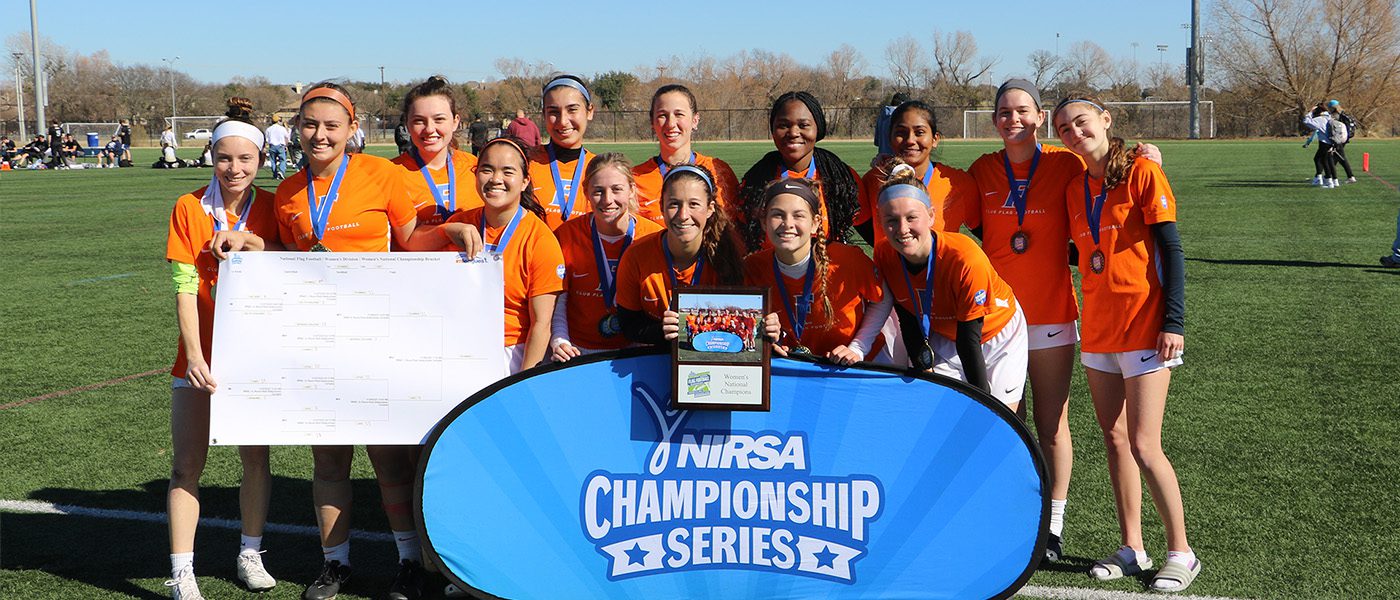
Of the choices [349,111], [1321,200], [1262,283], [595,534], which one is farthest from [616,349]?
[1321,200]

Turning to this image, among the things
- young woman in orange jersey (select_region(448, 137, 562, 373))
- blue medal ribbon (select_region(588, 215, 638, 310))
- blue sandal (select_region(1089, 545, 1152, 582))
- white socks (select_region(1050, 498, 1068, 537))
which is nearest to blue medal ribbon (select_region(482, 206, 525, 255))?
young woman in orange jersey (select_region(448, 137, 562, 373))

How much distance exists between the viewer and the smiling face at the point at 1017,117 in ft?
14.6

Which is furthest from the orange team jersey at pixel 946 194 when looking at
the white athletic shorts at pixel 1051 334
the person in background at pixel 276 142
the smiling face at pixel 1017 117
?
the person in background at pixel 276 142

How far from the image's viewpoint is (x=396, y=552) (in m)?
4.86

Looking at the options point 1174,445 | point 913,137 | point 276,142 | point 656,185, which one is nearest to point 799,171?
point 913,137

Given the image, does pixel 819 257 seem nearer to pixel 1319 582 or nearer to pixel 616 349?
pixel 616 349

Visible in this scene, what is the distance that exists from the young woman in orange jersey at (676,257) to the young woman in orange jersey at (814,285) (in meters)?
0.12

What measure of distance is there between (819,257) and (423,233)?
1451 millimetres

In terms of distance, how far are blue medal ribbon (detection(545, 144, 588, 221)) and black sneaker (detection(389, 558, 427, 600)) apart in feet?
5.26

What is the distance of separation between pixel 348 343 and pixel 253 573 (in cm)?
107

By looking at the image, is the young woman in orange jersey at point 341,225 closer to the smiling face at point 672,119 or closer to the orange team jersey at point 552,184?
the orange team jersey at point 552,184

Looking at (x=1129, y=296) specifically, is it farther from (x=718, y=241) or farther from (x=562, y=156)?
(x=562, y=156)

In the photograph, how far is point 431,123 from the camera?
15.6 ft

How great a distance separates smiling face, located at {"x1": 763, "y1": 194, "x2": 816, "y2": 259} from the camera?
152 inches
